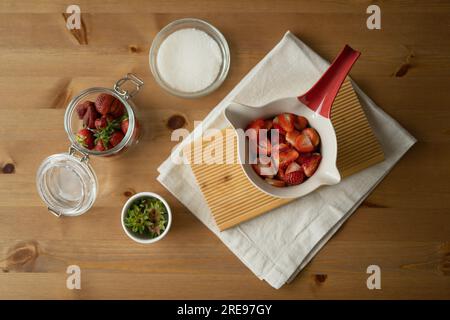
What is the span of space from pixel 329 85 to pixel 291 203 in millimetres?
247

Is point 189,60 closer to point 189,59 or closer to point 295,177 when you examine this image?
point 189,59

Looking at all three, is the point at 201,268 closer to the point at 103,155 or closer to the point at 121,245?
the point at 121,245

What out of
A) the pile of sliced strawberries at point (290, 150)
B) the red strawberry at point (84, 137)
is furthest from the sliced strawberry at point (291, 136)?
the red strawberry at point (84, 137)

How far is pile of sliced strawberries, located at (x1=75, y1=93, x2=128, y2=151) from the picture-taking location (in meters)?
0.82

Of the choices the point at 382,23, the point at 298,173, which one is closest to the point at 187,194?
the point at 298,173

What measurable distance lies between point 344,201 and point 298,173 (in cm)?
15

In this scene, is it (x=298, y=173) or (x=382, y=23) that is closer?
(x=298, y=173)

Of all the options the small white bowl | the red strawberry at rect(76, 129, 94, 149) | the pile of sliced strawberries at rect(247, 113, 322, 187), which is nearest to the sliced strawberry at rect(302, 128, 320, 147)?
the pile of sliced strawberries at rect(247, 113, 322, 187)

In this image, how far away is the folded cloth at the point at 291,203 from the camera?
2.84ft

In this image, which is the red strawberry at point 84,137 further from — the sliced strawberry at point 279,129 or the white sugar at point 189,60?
the sliced strawberry at point 279,129

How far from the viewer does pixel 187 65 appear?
88cm

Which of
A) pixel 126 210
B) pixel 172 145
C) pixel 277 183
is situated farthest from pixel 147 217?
pixel 277 183

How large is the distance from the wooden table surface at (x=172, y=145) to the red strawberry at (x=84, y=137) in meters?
0.08

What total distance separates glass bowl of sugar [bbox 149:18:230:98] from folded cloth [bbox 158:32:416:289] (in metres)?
0.05
